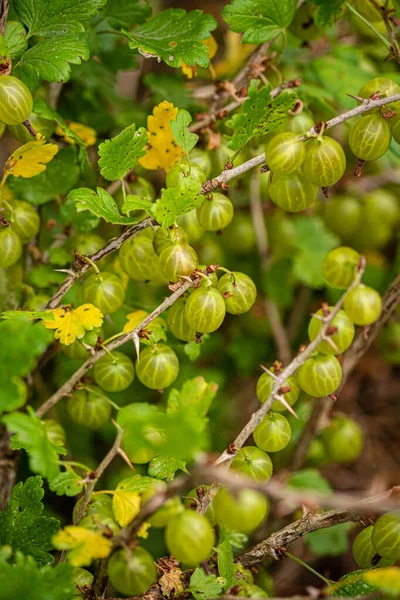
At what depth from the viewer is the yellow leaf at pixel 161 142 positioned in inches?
49.0

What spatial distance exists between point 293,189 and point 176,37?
45 cm

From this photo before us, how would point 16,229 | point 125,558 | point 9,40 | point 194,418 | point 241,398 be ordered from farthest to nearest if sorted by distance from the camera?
point 241,398
point 16,229
point 9,40
point 125,558
point 194,418

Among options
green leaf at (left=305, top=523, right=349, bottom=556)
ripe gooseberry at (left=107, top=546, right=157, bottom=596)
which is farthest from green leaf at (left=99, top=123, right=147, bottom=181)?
green leaf at (left=305, top=523, right=349, bottom=556)

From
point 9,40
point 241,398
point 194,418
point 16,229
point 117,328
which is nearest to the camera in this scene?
point 194,418

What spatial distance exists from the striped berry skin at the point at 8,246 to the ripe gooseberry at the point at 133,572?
619 millimetres

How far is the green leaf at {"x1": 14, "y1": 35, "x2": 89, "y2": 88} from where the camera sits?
1129 mm

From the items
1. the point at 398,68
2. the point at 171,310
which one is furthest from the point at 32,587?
the point at 398,68

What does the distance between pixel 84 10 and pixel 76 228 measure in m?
0.48

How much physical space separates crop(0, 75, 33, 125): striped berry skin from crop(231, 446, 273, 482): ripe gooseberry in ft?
2.31

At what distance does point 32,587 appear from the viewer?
0.84 meters

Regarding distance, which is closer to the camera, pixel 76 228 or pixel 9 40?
pixel 9 40

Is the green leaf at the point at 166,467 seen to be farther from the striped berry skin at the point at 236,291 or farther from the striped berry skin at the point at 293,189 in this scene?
the striped berry skin at the point at 293,189

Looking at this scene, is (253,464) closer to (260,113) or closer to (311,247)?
(260,113)

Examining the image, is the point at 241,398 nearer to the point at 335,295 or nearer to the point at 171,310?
the point at 335,295
